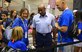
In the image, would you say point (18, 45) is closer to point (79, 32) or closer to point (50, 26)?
point (50, 26)

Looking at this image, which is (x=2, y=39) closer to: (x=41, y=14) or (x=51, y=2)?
→ (x=41, y=14)

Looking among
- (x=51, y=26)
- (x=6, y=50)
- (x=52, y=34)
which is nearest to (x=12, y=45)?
(x=6, y=50)

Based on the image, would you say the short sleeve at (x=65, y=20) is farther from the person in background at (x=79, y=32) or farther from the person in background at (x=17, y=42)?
the person in background at (x=17, y=42)

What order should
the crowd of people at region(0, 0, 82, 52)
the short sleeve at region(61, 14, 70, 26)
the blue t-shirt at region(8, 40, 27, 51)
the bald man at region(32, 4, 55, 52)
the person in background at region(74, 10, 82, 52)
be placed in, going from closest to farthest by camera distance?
the blue t-shirt at region(8, 40, 27, 51)
the short sleeve at region(61, 14, 70, 26)
the crowd of people at region(0, 0, 82, 52)
the person in background at region(74, 10, 82, 52)
the bald man at region(32, 4, 55, 52)

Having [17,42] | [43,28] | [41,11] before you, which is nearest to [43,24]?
[43,28]

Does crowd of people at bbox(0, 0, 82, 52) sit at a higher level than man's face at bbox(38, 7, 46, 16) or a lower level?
lower

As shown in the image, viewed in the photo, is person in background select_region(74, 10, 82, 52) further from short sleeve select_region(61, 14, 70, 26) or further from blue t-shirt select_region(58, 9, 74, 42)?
short sleeve select_region(61, 14, 70, 26)

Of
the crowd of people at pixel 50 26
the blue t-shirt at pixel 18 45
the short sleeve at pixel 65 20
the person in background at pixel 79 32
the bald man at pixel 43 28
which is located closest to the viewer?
the blue t-shirt at pixel 18 45

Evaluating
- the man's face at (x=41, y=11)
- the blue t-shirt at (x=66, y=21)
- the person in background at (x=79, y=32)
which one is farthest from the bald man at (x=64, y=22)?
the man's face at (x=41, y=11)

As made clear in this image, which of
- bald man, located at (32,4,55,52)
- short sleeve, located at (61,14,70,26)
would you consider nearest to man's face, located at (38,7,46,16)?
bald man, located at (32,4,55,52)

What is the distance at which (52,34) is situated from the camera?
9.20 meters

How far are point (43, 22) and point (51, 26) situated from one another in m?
0.25

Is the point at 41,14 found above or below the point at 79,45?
above

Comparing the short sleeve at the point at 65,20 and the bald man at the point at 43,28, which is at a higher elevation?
the short sleeve at the point at 65,20
